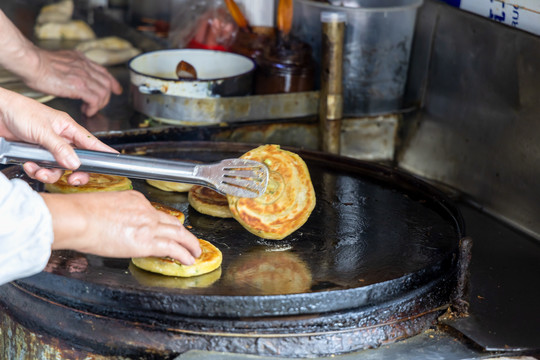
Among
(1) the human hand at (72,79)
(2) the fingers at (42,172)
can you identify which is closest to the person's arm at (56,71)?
(1) the human hand at (72,79)

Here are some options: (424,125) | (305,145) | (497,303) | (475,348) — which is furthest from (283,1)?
(475,348)

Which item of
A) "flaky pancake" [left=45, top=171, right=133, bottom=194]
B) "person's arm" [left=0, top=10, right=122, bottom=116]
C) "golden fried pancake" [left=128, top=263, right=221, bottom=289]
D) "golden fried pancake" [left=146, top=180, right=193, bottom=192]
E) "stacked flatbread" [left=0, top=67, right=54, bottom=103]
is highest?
"person's arm" [left=0, top=10, right=122, bottom=116]

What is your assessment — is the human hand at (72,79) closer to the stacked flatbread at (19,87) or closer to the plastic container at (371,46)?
the stacked flatbread at (19,87)

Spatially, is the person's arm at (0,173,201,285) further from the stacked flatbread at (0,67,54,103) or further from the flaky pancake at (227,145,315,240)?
the stacked flatbread at (0,67,54,103)

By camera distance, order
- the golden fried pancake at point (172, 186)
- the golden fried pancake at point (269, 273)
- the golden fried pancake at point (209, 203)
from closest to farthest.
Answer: the golden fried pancake at point (269, 273) → the golden fried pancake at point (209, 203) → the golden fried pancake at point (172, 186)

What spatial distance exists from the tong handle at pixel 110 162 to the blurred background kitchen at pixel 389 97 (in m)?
0.99

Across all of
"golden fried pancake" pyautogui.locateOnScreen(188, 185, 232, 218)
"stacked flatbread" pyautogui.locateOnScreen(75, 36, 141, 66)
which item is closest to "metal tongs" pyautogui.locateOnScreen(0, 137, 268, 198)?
"golden fried pancake" pyautogui.locateOnScreen(188, 185, 232, 218)

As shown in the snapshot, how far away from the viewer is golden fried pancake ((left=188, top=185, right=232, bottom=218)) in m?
2.23

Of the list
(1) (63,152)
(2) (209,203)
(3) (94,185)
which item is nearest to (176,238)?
(1) (63,152)

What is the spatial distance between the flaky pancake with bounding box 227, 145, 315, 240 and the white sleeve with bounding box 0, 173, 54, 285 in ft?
2.26

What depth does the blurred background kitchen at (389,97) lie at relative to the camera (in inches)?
106

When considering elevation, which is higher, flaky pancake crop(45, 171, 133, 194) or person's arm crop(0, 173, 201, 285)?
person's arm crop(0, 173, 201, 285)

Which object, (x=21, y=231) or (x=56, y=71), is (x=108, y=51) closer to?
(x=56, y=71)

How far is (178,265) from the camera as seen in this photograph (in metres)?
1.85
